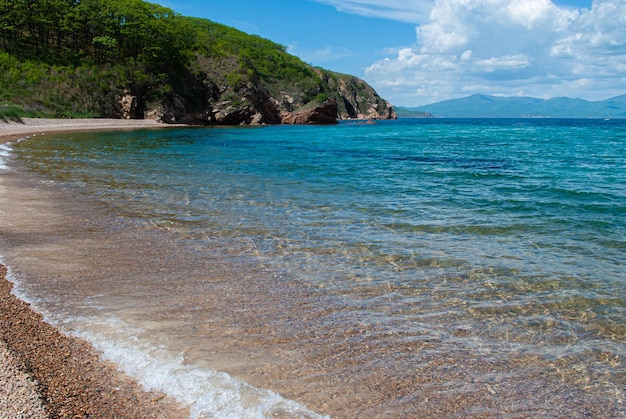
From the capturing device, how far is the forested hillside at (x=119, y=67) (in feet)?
189

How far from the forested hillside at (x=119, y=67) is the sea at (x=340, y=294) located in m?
46.1

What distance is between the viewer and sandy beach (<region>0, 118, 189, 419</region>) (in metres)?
3.28

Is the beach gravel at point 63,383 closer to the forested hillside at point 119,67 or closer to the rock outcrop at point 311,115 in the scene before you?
the forested hillside at point 119,67

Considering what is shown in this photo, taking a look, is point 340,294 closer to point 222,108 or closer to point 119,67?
point 119,67

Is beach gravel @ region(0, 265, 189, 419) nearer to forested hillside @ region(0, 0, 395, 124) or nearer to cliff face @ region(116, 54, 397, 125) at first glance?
forested hillside @ region(0, 0, 395, 124)

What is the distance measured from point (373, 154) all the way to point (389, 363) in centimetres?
2557

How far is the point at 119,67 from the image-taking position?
67.9m

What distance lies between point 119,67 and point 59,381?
73046 millimetres

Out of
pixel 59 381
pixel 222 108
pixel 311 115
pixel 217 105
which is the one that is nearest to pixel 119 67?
pixel 217 105

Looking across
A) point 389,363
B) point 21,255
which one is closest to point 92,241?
point 21,255

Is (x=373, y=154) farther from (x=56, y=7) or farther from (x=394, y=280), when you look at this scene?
(x=56, y=7)

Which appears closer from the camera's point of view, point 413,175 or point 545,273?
point 545,273

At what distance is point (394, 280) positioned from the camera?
21.9 ft

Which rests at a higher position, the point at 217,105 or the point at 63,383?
the point at 217,105
